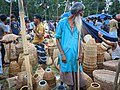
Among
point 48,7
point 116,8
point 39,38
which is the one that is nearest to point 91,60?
point 39,38

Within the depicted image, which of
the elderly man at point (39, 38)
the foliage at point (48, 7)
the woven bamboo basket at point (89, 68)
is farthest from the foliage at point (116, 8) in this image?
the woven bamboo basket at point (89, 68)

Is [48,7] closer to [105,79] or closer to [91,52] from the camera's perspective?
[91,52]

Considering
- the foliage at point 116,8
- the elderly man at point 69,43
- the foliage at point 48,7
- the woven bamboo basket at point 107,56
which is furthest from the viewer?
the foliage at point 116,8

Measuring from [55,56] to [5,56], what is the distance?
4.57ft

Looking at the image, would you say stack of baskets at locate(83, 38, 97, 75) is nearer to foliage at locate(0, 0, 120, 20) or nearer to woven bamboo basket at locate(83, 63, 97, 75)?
woven bamboo basket at locate(83, 63, 97, 75)

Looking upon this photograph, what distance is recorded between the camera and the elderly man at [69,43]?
2621 millimetres

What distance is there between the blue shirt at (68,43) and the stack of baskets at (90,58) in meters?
1.39

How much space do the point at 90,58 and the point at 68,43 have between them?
1.54 meters

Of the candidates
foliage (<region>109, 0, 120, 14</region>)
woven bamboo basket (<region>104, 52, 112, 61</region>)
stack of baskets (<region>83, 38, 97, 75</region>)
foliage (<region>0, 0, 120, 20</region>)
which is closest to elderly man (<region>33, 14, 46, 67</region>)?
stack of baskets (<region>83, 38, 97, 75</region>)

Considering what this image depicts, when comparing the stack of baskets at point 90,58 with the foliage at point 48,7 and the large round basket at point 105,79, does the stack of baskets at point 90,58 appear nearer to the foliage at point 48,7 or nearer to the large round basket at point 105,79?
the large round basket at point 105,79

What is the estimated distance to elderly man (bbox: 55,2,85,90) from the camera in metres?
2.62

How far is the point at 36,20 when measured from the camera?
4398mm

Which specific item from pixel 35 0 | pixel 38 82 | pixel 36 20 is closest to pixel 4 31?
pixel 36 20

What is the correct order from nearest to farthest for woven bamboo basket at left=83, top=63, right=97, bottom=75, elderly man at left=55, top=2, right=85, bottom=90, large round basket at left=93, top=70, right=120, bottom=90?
1. elderly man at left=55, top=2, right=85, bottom=90
2. large round basket at left=93, top=70, right=120, bottom=90
3. woven bamboo basket at left=83, top=63, right=97, bottom=75
